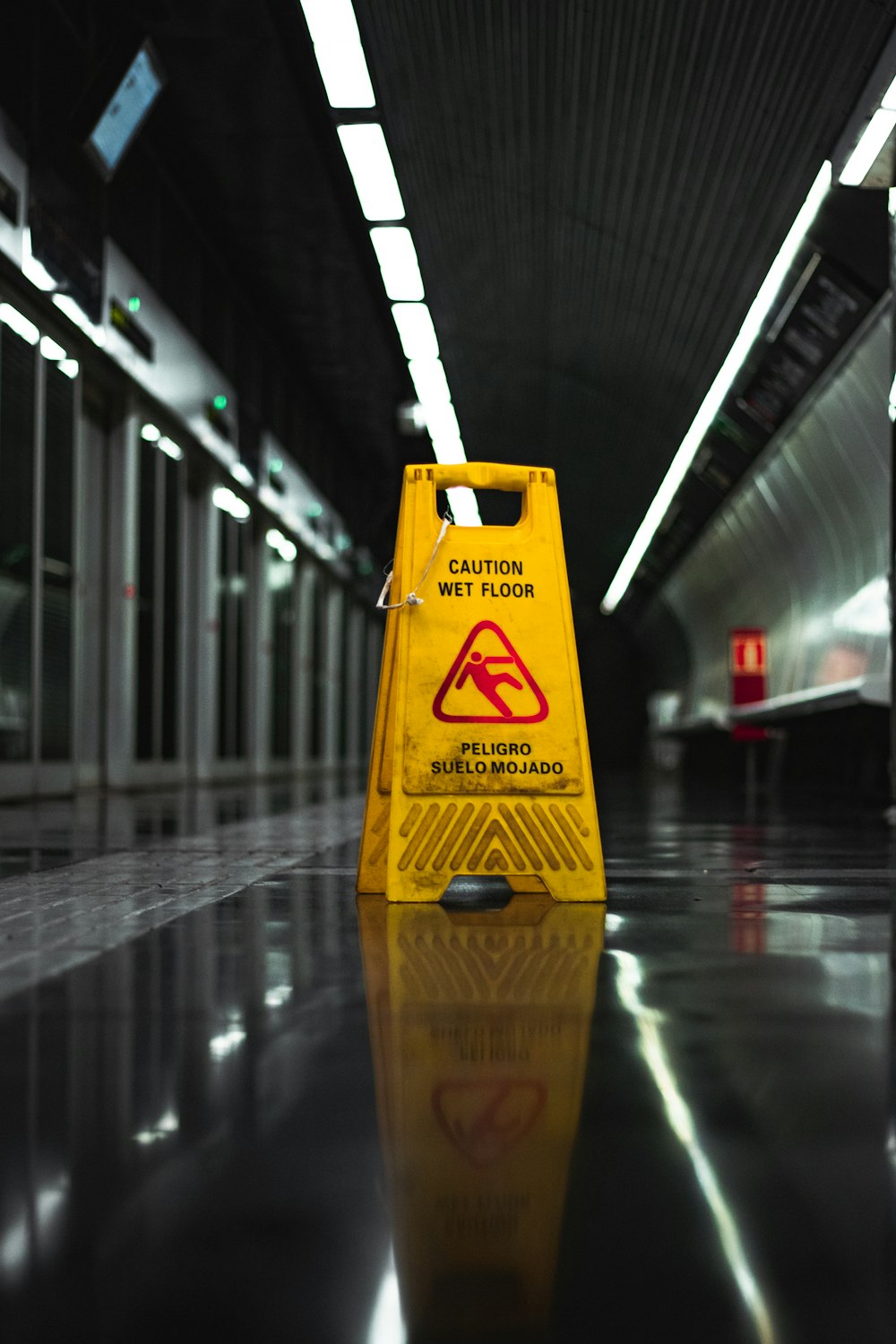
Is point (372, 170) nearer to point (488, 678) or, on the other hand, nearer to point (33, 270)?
point (33, 270)

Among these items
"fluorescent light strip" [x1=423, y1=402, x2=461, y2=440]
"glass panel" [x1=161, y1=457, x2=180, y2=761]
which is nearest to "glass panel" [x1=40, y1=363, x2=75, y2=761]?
"glass panel" [x1=161, y1=457, x2=180, y2=761]

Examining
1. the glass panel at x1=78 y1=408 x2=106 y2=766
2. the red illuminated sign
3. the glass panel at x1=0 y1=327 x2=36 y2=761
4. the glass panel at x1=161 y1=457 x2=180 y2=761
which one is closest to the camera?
the glass panel at x1=0 y1=327 x2=36 y2=761

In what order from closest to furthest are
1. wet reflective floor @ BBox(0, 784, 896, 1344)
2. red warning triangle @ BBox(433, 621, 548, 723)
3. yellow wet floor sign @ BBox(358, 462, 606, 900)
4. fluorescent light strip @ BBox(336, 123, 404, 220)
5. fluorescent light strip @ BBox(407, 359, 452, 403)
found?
wet reflective floor @ BBox(0, 784, 896, 1344) → yellow wet floor sign @ BBox(358, 462, 606, 900) → red warning triangle @ BBox(433, 621, 548, 723) → fluorescent light strip @ BBox(336, 123, 404, 220) → fluorescent light strip @ BBox(407, 359, 452, 403)

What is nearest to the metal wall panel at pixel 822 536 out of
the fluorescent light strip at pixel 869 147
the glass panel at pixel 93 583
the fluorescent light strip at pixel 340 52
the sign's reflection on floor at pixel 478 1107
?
the fluorescent light strip at pixel 869 147

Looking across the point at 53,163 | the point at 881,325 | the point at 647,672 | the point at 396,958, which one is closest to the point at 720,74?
the point at 881,325

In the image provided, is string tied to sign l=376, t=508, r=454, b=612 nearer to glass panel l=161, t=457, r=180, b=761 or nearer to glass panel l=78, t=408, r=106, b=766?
glass panel l=78, t=408, r=106, b=766

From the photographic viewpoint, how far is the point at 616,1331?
44.0 inches

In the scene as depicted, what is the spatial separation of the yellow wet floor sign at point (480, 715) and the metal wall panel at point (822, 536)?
7.81 m

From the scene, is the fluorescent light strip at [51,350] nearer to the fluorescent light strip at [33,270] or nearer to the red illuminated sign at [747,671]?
the fluorescent light strip at [33,270]

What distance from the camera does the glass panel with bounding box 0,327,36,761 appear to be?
33.6 feet

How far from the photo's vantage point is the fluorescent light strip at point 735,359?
1035 centimetres

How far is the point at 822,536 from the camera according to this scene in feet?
51.7

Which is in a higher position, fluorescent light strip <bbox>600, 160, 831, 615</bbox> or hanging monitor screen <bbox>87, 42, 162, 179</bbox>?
hanging monitor screen <bbox>87, 42, 162, 179</bbox>

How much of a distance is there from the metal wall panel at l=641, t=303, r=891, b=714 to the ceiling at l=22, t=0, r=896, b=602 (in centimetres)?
119
